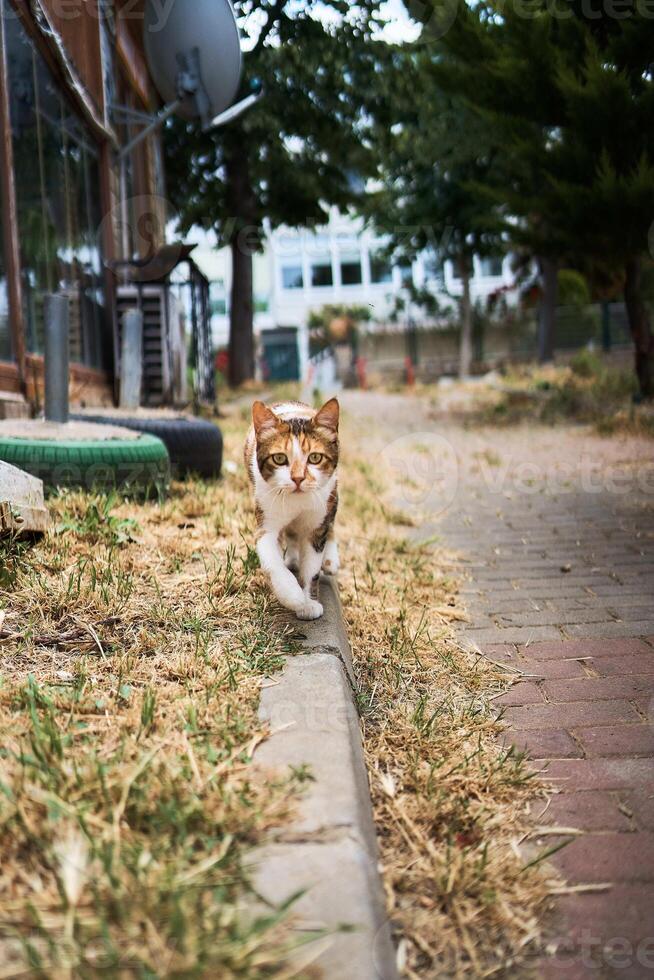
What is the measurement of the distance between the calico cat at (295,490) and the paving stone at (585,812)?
1059 millimetres

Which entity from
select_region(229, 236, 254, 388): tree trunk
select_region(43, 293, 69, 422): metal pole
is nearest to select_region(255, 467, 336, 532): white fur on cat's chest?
select_region(43, 293, 69, 422): metal pole

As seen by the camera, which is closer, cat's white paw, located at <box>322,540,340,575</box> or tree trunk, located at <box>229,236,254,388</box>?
cat's white paw, located at <box>322,540,340,575</box>

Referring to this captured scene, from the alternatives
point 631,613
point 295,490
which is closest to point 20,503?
point 295,490

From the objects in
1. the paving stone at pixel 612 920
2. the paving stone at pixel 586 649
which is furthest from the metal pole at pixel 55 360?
the paving stone at pixel 612 920

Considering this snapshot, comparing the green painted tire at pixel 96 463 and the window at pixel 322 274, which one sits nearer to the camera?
the green painted tire at pixel 96 463

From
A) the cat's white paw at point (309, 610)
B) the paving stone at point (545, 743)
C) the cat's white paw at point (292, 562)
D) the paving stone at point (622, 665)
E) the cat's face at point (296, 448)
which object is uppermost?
the cat's face at point (296, 448)

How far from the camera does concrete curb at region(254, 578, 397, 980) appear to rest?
1357mm

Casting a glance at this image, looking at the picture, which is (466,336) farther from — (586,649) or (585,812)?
(585,812)

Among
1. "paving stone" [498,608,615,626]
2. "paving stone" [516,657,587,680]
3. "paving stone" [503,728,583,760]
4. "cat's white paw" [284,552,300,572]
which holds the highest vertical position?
"cat's white paw" [284,552,300,572]

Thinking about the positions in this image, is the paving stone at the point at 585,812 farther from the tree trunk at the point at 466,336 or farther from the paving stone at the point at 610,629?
the tree trunk at the point at 466,336

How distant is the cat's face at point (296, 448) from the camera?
8.91ft

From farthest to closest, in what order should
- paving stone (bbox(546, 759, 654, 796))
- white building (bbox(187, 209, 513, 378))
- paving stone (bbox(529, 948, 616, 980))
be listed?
white building (bbox(187, 209, 513, 378)) → paving stone (bbox(546, 759, 654, 796)) → paving stone (bbox(529, 948, 616, 980))

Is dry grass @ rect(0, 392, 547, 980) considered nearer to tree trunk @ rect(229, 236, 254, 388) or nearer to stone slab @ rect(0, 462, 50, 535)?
stone slab @ rect(0, 462, 50, 535)

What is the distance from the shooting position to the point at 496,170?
14883 mm
